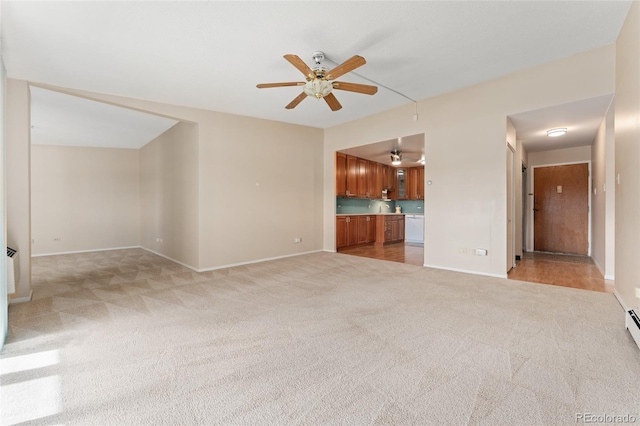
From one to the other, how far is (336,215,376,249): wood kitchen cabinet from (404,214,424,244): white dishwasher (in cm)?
118

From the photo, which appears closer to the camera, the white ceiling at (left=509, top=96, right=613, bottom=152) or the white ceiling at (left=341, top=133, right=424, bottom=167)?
the white ceiling at (left=509, top=96, right=613, bottom=152)

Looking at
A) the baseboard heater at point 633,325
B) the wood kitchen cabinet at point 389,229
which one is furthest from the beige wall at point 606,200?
the wood kitchen cabinet at point 389,229

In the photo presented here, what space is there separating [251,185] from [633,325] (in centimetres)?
530

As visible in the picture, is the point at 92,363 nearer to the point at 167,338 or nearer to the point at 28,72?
the point at 167,338

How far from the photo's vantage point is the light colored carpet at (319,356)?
1520 millimetres

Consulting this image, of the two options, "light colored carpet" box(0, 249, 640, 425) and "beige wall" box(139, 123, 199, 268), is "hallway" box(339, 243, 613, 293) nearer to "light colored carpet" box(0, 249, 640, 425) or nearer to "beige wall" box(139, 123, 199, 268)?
"light colored carpet" box(0, 249, 640, 425)

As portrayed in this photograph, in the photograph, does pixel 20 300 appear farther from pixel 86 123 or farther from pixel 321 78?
pixel 321 78

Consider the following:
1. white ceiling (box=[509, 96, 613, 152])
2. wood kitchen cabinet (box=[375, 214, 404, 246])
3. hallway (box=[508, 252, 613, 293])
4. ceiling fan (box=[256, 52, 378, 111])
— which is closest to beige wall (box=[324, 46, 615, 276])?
white ceiling (box=[509, 96, 613, 152])

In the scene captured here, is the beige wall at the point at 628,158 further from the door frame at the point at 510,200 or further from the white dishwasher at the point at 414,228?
the white dishwasher at the point at 414,228

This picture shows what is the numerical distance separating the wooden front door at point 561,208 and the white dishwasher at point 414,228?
2.66 meters

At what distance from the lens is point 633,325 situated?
2.25 meters

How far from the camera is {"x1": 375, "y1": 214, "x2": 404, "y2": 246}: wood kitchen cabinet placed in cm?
809

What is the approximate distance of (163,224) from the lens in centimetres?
646

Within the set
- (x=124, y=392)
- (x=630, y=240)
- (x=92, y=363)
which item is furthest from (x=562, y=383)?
(x=92, y=363)
